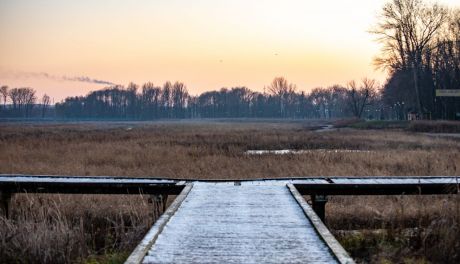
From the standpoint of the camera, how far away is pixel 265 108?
144 m

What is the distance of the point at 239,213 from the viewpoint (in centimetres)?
600

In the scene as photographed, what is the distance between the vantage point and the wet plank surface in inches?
162

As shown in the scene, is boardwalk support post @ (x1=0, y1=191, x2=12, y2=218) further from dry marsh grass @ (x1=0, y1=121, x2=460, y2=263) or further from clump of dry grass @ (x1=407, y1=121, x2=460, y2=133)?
clump of dry grass @ (x1=407, y1=121, x2=460, y2=133)

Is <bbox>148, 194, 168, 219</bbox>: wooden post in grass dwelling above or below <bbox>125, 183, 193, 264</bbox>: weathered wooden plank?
below

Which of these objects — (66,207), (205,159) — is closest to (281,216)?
(66,207)

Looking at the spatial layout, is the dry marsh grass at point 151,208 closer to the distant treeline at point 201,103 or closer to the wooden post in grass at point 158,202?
the wooden post in grass at point 158,202

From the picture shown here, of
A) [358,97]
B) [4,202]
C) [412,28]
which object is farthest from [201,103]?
[4,202]

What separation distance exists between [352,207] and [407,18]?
39.5 m

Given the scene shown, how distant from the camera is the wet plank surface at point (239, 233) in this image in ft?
13.5

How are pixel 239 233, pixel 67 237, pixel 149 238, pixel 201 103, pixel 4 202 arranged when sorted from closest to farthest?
pixel 149 238
pixel 239 233
pixel 67 237
pixel 4 202
pixel 201 103

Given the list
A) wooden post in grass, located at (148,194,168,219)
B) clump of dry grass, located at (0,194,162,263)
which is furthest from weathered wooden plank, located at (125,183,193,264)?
wooden post in grass, located at (148,194,168,219)

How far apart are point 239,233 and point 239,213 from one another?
3.32 ft

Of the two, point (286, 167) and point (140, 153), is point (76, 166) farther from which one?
point (286, 167)

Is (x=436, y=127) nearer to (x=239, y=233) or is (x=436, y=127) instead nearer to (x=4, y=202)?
(x=4, y=202)
